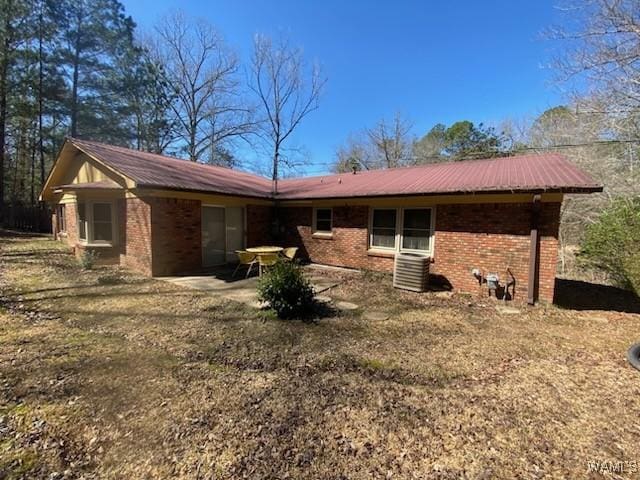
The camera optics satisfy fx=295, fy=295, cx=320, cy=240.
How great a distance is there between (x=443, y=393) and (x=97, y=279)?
8.80 m

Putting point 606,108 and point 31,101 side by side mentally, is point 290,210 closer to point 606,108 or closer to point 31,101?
point 606,108

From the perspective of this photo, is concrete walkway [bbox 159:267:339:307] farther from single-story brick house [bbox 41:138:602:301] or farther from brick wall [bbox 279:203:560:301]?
brick wall [bbox 279:203:560:301]

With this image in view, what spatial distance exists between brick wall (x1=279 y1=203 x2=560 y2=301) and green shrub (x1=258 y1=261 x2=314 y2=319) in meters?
4.29

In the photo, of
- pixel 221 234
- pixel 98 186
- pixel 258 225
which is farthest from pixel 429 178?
pixel 98 186

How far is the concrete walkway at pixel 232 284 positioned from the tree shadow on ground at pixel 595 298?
565cm

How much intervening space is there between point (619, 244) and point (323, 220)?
8.99 meters

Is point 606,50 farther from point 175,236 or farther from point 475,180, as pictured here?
point 175,236

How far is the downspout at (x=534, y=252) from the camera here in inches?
252

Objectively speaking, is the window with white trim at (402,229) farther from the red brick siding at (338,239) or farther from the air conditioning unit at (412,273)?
the air conditioning unit at (412,273)

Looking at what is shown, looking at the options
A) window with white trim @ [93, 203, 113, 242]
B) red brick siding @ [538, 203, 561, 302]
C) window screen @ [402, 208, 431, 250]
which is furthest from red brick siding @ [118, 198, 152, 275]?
red brick siding @ [538, 203, 561, 302]

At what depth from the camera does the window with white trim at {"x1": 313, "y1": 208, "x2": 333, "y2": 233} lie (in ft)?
34.9

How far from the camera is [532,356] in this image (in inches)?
165

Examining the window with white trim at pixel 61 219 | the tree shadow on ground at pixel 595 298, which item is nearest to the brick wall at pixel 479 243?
the tree shadow on ground at pixel 595 298

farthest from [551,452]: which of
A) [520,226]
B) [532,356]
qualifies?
[520,226]
